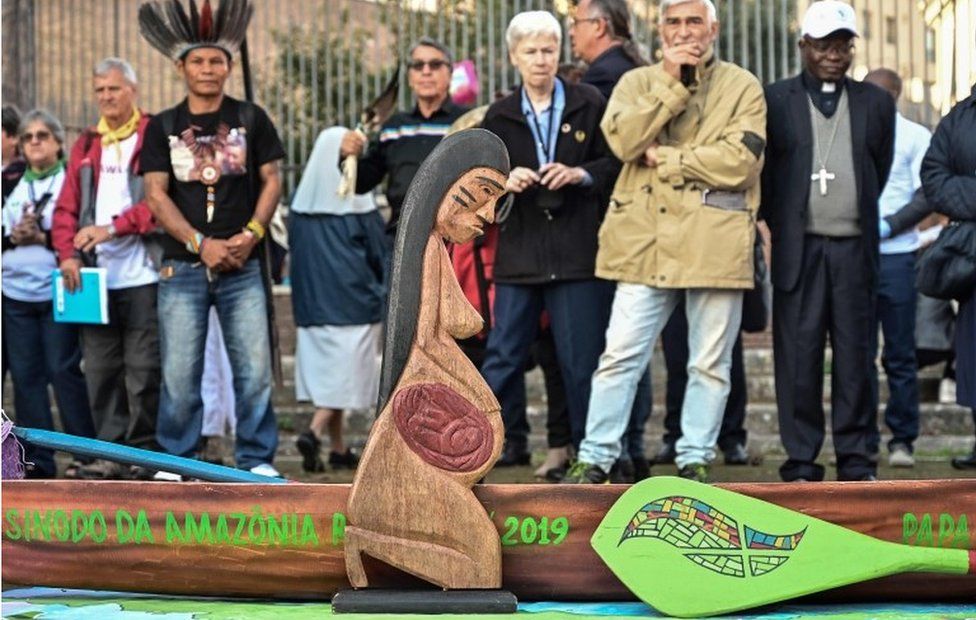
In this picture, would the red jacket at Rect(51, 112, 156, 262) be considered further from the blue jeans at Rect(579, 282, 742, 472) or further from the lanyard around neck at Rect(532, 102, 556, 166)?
the blue jeans at Rect(579, 282, 742, 472)

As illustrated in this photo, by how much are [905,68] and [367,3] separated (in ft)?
12.4

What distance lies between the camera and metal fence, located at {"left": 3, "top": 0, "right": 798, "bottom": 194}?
12672 mm

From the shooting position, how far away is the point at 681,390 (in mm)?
8961

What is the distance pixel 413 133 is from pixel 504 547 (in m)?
4.28

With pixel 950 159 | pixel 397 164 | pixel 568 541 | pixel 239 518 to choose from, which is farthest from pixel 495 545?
pixel 397 164

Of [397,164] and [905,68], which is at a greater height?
[905,68]

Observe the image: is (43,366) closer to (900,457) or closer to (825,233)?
(825,233)

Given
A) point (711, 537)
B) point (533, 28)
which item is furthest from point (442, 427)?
point (533, 28)

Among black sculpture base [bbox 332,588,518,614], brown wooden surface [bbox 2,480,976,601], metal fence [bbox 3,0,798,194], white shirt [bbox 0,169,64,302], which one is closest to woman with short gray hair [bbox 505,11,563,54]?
white shirt [bbox 0,169,64,302]

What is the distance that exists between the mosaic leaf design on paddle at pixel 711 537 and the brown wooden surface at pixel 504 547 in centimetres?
11

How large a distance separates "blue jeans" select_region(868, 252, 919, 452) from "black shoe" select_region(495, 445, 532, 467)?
5.88ft

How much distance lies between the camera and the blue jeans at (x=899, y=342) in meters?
8.86

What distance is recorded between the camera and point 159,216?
7.75 metres

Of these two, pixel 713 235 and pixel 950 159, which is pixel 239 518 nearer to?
pixel 713 235
